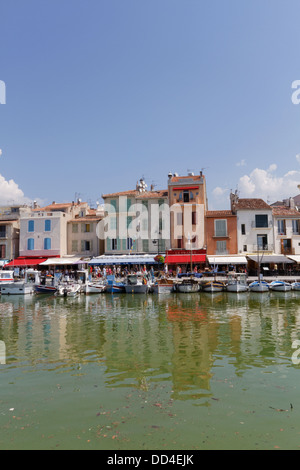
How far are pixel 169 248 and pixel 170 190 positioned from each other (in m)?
8.03

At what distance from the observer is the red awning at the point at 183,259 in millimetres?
43625

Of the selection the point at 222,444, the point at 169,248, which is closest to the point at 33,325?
the point at 222,444

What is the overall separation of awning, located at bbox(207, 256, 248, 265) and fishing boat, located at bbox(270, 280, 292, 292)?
6001 millimetres

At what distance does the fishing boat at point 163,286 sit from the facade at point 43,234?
1827 cm

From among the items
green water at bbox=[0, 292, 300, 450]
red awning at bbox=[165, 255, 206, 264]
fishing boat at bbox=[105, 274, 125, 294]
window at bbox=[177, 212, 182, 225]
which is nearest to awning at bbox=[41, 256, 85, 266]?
fishing boat at bbox=[105, 274, 125, 294]

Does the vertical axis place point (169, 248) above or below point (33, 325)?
above

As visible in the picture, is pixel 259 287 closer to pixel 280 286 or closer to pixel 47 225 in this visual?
pixel 280 286

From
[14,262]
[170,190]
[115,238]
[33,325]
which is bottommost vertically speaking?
[33,325]

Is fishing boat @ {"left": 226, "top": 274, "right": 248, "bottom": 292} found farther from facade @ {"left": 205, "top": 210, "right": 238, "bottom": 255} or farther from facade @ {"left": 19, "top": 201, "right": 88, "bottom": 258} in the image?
facade @ {"left": 19, "top": 201, "right": 88, "bottom": 258}

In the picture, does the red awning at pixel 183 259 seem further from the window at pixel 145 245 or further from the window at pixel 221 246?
the window at pixel 145 245

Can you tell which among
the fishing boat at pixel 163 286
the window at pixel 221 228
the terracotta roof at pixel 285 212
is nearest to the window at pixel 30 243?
the fishing boat at pixel 163 286

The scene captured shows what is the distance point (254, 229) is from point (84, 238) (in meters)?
23.9

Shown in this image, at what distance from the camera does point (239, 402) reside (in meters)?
8.26
